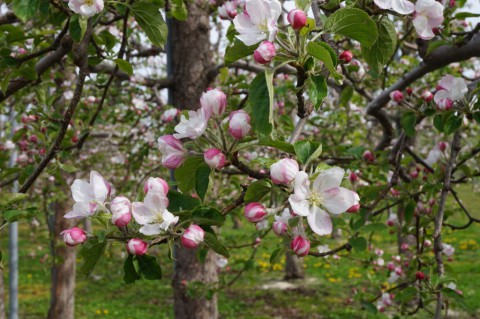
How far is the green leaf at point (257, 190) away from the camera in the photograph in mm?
949

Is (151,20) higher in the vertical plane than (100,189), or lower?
higher

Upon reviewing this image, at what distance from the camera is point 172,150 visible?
991 millimetres

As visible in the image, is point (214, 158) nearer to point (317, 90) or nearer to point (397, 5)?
point (317, 90)

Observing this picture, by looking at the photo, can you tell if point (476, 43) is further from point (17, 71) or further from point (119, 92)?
point (119, 92)

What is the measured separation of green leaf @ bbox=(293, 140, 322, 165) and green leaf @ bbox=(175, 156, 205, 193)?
0.19m

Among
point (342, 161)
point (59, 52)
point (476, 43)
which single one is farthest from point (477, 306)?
point (59, 52)

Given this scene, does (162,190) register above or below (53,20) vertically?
below

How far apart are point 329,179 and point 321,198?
0.04 m

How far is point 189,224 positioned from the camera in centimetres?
99

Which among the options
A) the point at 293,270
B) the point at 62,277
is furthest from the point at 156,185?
the point at 293,270

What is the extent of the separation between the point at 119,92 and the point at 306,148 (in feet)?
9.97

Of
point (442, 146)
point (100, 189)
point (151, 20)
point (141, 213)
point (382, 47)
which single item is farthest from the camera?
point (442, 146)

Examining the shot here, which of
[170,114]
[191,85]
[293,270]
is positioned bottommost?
[293,270]

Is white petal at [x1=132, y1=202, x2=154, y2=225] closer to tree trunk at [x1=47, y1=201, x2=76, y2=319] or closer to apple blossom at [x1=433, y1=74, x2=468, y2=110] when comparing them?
apple blossom at [x1=433, y1=74, x2=468, y2=110]
